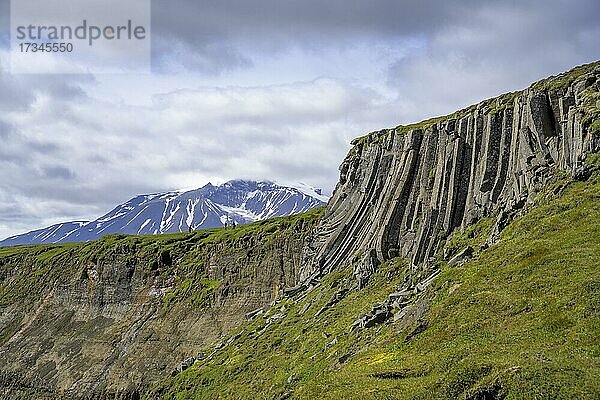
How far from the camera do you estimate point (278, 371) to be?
5062cm

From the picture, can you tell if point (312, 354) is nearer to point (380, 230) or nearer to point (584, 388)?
point (380, 230)

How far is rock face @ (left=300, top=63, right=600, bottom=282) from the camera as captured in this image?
4894 cm

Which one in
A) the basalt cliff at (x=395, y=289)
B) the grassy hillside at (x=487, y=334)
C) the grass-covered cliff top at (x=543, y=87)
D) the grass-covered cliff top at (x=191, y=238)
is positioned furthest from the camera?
the grass-covered cliff top at (x=191, y=238)

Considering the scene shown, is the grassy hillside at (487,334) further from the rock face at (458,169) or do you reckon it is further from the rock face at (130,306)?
the rock face at (130,306)

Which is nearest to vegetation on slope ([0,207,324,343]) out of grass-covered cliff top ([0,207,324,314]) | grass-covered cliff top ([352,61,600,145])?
grass-covered cliff top ([0,207,324,314])

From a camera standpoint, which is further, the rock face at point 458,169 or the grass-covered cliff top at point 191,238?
the grass-covered cliff top at point 191,238

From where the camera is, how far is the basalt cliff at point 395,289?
94.6 feet

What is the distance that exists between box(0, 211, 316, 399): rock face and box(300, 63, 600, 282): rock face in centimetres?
2293

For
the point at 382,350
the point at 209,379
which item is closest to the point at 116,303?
the point at 209,379

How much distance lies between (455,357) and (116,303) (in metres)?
98.6

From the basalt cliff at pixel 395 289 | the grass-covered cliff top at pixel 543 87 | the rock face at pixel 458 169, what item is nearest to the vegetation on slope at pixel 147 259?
the basalt cliff at pixel 395 289

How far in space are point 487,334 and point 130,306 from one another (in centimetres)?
9423

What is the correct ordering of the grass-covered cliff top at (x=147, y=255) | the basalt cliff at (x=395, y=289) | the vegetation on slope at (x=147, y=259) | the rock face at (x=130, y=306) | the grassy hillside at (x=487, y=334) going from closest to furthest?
the grassy hillside at (x=487, y=334), the basalt cliff at (x=395, y=289), the rock face at (x=130, y=306), the vegetation on slope at (x=147, y=259), the grass-covered cliff top at (x=147, y=255)

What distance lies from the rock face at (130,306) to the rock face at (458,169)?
75.2ft
